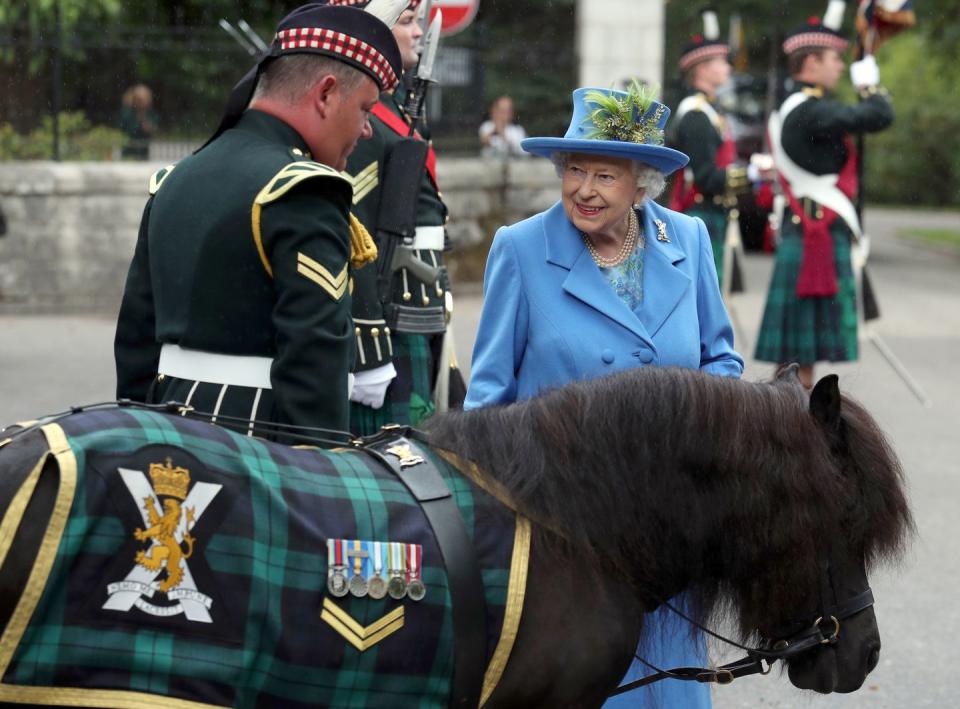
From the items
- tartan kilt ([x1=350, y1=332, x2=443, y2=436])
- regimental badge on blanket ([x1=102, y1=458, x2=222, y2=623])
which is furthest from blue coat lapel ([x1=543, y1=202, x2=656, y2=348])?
regimental badge on blanket ([x1=102, y1=458, x2=222, y2=623])

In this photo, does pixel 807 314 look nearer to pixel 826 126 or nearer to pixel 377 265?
pixel 826 126

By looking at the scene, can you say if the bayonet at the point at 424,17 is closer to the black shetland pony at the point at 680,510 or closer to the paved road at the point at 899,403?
the paved road at the point at 899,403

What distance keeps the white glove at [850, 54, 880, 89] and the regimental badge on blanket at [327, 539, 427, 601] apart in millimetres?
7466

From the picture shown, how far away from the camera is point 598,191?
11.8 ft

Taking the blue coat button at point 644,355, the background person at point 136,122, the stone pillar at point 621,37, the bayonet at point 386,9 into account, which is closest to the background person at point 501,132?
the stone pillar at point 621,37

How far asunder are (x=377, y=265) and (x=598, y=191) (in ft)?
4.09

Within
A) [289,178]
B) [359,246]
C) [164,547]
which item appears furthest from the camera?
[359,246]

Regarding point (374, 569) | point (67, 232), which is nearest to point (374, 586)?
point (374, 569)

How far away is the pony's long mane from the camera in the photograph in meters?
2.70

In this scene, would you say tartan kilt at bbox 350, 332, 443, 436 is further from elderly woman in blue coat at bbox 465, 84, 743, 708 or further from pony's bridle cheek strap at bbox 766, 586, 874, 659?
pony's bridle cheek strap at bbox 766, 586, 874, 659

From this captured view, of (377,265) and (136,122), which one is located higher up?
(136,122)

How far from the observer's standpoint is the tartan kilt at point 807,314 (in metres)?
8.93

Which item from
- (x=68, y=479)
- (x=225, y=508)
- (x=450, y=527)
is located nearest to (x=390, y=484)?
(x=450, y=527)

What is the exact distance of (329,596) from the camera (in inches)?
96.0
